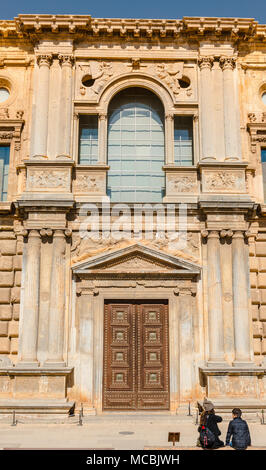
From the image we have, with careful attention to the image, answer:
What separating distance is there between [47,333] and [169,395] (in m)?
4.23

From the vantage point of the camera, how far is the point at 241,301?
16.1 metres

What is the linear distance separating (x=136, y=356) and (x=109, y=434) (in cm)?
332

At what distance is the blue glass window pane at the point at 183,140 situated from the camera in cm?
1819

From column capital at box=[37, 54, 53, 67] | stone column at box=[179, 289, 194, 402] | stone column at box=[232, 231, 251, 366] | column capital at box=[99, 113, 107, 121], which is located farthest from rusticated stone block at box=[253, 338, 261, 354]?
column capital at box=[37, 54, 53, 67]

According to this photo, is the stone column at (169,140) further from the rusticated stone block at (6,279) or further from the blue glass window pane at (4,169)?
the rusticated stone block at (6,279)

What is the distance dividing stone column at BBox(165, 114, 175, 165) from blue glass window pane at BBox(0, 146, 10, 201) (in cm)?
564

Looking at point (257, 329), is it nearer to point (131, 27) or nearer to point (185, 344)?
point (185, 344)

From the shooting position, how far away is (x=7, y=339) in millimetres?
16188

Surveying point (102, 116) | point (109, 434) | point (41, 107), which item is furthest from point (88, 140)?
point (109, 434)

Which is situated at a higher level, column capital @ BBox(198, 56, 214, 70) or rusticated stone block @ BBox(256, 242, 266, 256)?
column capital @ BBox(198, 56, 214, 70)

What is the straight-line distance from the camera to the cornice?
58.6ft

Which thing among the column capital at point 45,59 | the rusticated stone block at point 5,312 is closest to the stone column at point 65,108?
the column capital at point 45,59

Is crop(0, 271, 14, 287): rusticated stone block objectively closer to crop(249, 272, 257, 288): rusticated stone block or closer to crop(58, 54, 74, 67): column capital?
crop(58, 54, 74, 67): column capital

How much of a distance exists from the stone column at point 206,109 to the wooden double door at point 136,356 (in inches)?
212
